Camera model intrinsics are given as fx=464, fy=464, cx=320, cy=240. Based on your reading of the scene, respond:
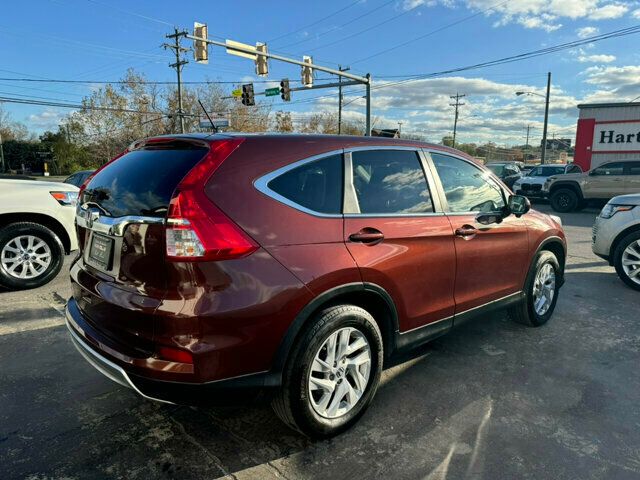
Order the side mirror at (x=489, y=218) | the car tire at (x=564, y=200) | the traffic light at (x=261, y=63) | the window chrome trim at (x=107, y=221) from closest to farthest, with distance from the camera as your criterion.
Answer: the window chrome trim at (x=107, y=221) → the side mirror at (x=489, y=218) → the car tire at (x=564, y=200) → the traffic light at (x=261, y=63)

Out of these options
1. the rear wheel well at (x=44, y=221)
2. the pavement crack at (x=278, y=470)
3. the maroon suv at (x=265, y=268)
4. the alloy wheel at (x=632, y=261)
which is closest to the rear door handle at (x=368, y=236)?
the maroon suv at (x=265, y=268)

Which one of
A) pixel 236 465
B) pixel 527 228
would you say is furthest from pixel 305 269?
pixel 527 228

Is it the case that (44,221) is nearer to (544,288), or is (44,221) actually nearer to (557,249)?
(544,288)

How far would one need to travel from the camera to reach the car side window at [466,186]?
3.40 meters

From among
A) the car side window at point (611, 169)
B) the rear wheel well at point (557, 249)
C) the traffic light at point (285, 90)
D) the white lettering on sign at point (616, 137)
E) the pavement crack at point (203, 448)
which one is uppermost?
the traffic light at point (285, 90)

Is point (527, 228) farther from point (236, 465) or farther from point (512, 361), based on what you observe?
point (236, 465)

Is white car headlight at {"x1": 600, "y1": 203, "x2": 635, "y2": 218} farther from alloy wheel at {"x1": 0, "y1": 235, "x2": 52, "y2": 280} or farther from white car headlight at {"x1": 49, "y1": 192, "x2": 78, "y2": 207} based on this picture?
alloy wheel at {"x1": 0, "y1": 235, "x2": 52, "y2": 280}

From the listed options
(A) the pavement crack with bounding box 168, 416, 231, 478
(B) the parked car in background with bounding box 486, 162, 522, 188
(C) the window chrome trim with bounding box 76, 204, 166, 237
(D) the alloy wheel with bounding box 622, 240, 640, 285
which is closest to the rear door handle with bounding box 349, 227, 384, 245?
(C) the window chrome trim with bounding box 76, 204, 166, 237

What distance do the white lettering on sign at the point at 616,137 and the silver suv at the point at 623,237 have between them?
71.2 feet

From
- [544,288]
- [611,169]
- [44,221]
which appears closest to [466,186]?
[544,288]

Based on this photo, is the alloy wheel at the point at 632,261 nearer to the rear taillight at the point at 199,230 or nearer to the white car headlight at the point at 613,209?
the white car headlight at the point at 613,209

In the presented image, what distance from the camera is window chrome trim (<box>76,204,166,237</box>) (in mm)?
2234

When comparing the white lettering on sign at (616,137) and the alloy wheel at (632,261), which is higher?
the white lettering on sign at (616,137)

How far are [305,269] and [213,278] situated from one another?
0.47 metres
